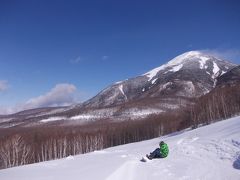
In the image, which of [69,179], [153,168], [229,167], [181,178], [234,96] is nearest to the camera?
[69,179]

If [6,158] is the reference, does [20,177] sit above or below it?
above

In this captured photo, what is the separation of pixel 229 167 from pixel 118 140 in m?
108

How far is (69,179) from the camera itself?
16.4 metres

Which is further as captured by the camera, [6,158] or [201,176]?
[6,158]

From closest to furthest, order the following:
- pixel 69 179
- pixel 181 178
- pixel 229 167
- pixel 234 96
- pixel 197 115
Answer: pixel 69 179 → pixel 181 178 → pixel 229 167 → pixel 234 96 → pixel 197 115

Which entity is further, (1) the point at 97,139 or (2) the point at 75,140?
(1) the point at 97,139

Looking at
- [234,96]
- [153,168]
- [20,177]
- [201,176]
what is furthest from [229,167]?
[234,96]

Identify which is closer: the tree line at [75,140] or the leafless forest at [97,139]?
the leafless forest at [97,139]

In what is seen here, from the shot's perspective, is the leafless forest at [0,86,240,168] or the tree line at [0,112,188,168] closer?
the leafless forest at [0,86,240,168]

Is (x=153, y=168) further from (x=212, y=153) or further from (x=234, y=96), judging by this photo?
(x=234, y=96)

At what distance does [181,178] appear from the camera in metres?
18.4

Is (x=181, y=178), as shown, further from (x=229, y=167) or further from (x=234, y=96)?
(x=234, y=96)

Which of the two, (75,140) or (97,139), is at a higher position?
(75,140)

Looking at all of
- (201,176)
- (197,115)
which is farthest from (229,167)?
(197,115)
